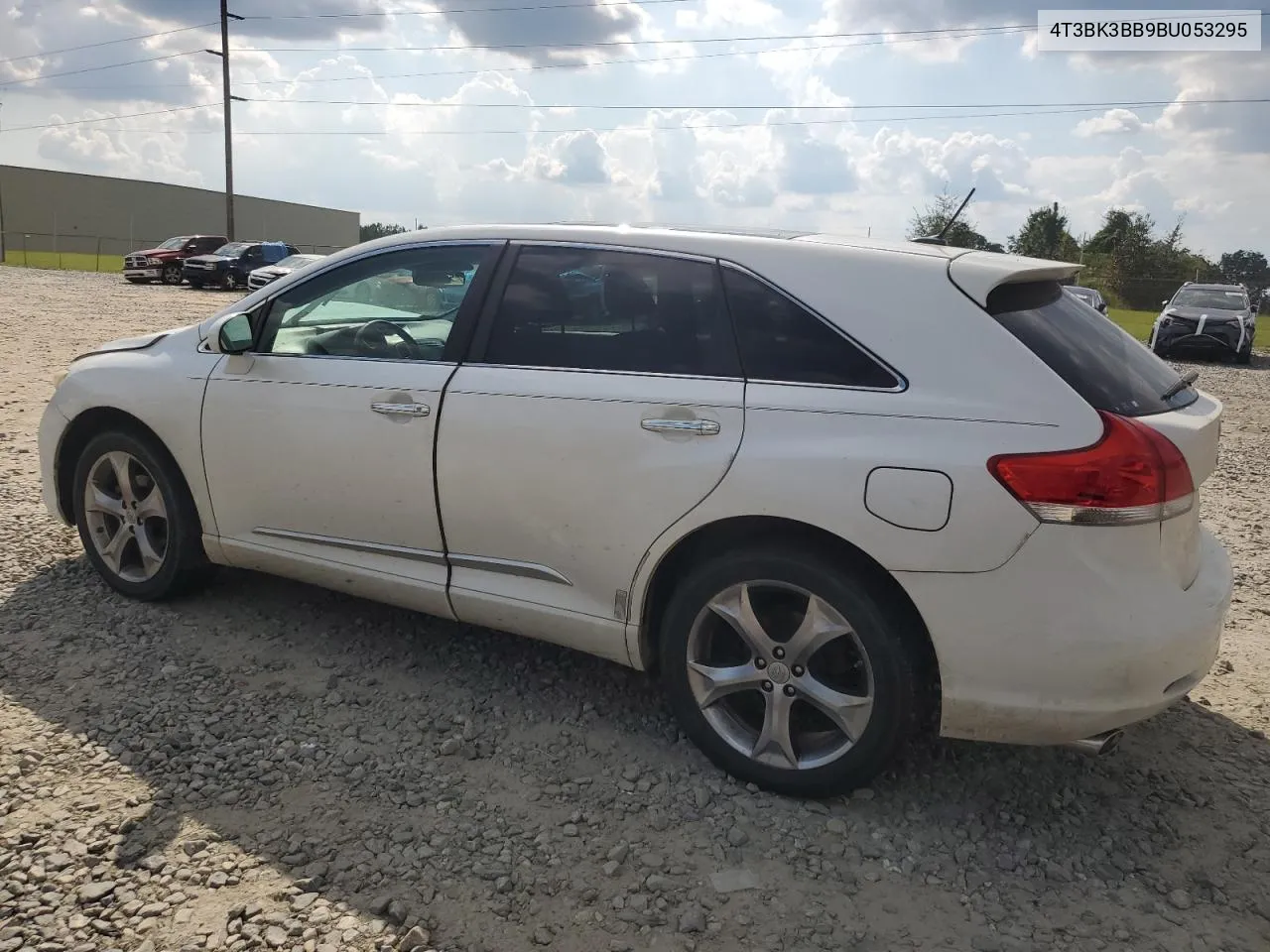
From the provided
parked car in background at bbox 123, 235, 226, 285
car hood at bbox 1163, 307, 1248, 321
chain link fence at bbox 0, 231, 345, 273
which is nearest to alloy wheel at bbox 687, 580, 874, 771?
car hood at bbox 1163, 307, 1248, 321

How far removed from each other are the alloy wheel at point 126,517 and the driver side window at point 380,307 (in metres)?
0.88

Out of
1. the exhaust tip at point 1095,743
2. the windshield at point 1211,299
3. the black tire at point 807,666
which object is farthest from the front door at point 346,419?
the windshield at point 1211,299

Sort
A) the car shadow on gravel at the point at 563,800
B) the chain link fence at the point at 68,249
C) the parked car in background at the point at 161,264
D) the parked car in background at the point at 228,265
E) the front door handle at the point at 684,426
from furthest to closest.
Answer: the chain link fence at the point at 68,249
the parked car in background at the point at 161,264
the parked car in background at the point at 228,265
the front door handle at the point at 684,426
the car shadow on gravel at the point at 563,800

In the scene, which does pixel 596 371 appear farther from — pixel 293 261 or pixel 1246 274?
pixel 1246 274

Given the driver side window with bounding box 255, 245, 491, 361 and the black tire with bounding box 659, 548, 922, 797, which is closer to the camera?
the black tire with bounding box 659, 548, 922, 797

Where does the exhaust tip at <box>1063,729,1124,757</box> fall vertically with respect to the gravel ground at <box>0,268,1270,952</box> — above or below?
above

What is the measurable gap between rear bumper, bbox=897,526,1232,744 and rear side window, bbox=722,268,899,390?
603mm

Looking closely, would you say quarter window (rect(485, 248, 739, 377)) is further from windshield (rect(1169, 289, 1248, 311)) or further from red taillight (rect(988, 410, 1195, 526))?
windshield (rect(1169, 289, 1248, 311))

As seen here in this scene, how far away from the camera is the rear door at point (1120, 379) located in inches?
107

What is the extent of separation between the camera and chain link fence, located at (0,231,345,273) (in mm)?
43969

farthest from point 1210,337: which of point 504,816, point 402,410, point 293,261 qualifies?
point 293,261

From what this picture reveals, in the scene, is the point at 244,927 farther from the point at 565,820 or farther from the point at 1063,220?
the point at 1063,220

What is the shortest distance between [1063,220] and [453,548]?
67517 mm

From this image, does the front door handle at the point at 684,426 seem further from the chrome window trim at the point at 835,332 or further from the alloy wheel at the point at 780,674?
the alloy wheel at the point at 780,674
